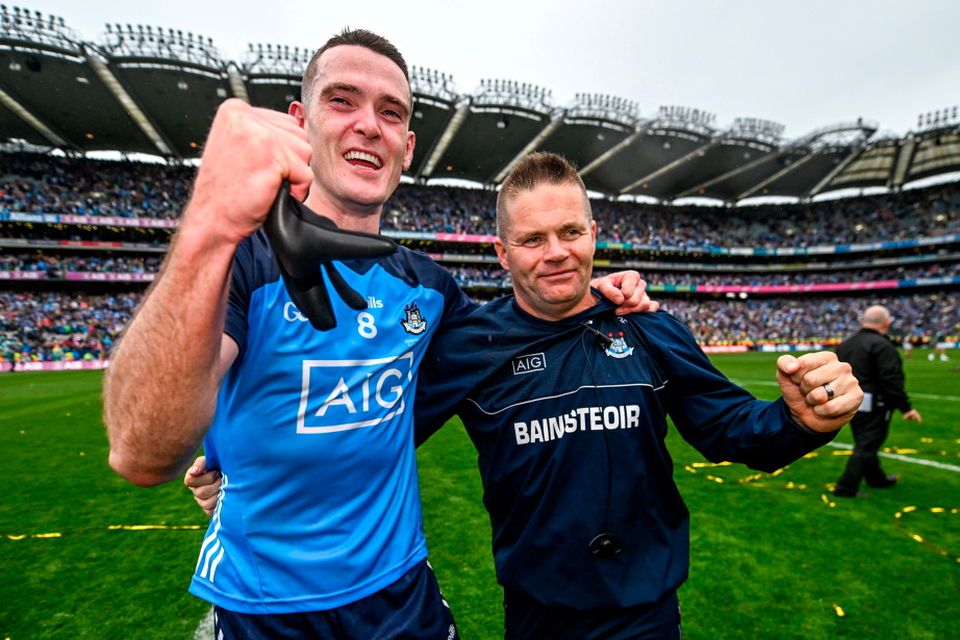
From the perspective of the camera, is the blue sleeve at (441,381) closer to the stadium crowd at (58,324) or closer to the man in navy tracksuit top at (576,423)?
the man in navy tracksuit top at (576,423)

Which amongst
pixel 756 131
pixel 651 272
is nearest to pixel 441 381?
pixel 756 131

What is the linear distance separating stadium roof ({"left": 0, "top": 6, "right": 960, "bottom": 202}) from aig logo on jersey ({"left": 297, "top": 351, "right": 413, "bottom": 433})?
3137 cm

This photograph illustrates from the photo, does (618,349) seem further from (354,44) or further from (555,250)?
(354,44)

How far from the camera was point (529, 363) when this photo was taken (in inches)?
88.3

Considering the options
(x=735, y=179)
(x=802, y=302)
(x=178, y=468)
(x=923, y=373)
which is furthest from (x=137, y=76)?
(x=802, y=302)

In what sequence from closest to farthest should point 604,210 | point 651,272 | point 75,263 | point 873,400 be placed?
point 873,400 < point 75,263 < point 604,210 < point 651,272

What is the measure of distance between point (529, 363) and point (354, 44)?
5.19ft

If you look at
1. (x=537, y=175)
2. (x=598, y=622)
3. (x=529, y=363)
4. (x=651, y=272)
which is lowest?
(x=598, y=622)

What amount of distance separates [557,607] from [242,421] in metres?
1.51

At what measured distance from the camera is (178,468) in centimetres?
118

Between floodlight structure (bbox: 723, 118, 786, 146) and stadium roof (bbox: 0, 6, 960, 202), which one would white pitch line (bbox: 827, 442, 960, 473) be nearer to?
stadium roof (bbox: 0, 6, 960, 202)

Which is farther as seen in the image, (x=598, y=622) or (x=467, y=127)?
(x=467, y=127)

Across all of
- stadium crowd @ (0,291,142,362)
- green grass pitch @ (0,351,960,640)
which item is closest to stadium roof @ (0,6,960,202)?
stadium crowd @ (0,291,142,362)

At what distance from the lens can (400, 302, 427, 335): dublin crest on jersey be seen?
1.96m
